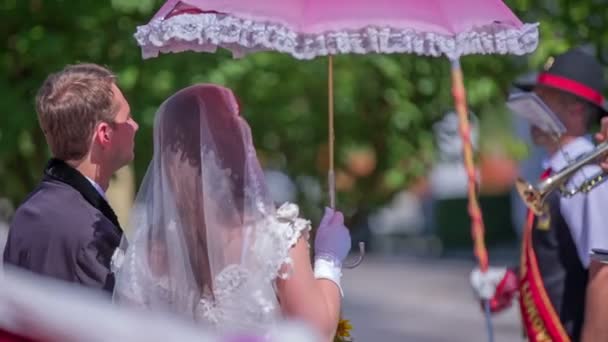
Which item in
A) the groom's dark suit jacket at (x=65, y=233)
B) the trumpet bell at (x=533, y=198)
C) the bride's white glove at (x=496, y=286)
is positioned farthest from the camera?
the bride's white glove at (x=496, y=286)

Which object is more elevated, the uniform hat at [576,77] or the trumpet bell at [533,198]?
the uniform hat at [576,77]

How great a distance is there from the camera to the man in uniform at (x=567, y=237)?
12.8 ft

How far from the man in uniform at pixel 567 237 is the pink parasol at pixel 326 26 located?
34.0 inches

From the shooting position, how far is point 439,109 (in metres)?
6.65

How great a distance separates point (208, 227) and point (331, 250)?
0.41m

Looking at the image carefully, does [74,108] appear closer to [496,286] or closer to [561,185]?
[561,185]

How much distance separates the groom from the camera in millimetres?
3299

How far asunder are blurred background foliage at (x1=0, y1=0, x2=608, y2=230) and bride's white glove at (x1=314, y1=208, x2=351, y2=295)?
7.37 ft

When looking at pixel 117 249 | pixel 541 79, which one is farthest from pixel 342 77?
pixel 117 249

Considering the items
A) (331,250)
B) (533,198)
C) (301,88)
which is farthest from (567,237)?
(301,88)

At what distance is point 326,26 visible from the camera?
3166mm

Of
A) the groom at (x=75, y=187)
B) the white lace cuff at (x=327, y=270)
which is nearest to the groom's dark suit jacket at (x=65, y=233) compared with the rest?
the groom at (x=75, y=187)

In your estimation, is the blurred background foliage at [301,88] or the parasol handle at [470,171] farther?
the blurred background foliage at [301,88]

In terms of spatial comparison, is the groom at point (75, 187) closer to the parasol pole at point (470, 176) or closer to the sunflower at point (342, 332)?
the sunflower at point (342, 332)
